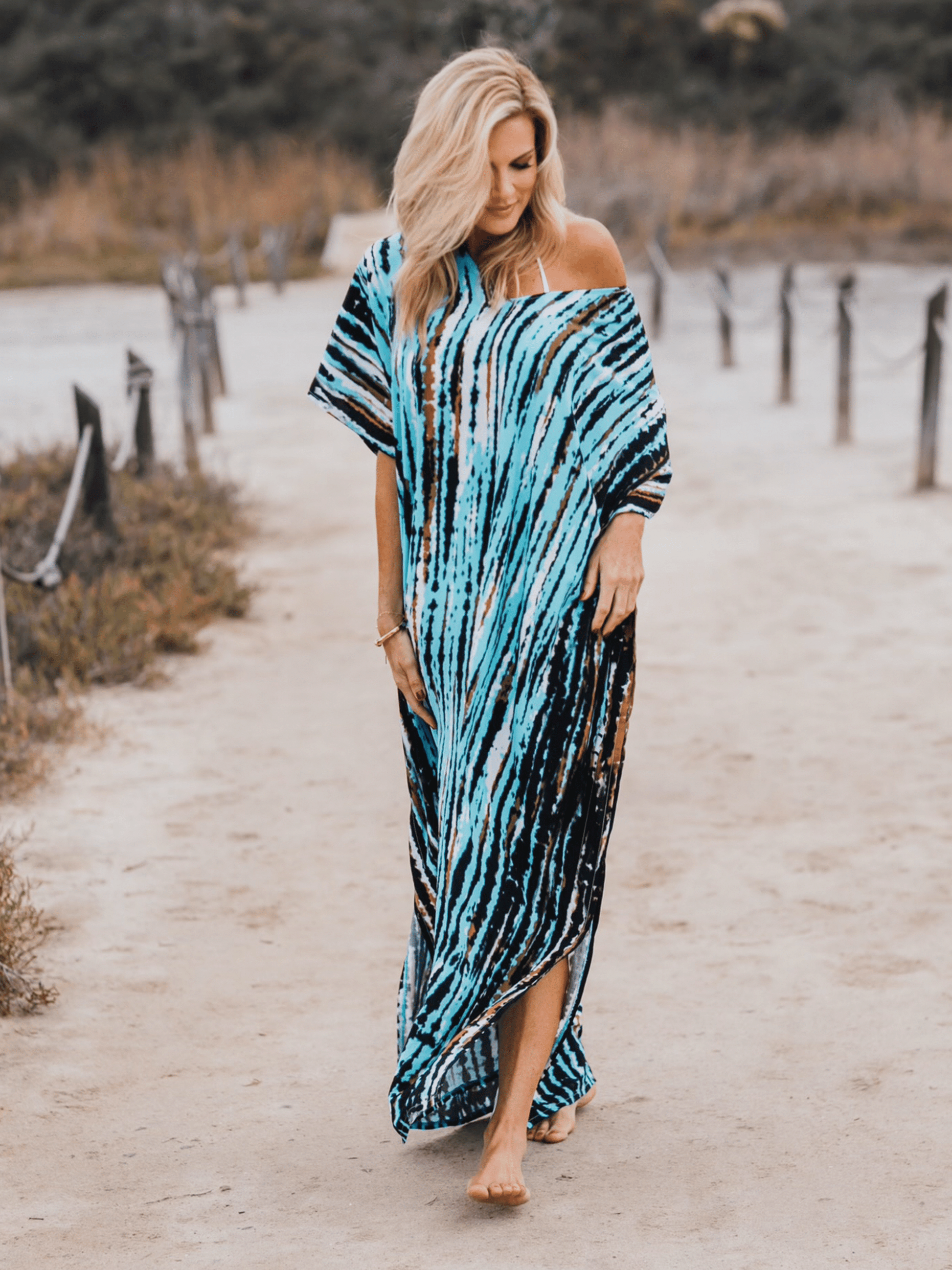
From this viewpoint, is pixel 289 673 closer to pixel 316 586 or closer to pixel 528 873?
pixel 316 586

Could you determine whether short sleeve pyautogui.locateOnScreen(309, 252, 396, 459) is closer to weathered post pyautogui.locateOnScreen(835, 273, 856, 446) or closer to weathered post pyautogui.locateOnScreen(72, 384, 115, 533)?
weathered post pyautogui.locateOnScreen(72, 384, 115, 533)

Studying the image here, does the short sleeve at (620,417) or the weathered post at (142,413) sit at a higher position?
the short sleeve at (620,417)

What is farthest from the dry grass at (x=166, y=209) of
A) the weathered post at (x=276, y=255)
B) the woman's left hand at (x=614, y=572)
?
the woman's left hand at (x=614, y=572)

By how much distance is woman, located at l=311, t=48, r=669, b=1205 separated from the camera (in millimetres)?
2496

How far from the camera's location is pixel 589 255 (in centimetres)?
253

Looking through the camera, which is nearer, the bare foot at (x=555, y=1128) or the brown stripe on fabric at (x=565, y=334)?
the brown stripe on fabric at (x=565, y=334)

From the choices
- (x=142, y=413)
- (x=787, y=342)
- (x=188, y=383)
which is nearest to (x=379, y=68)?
(x=787, y=342)

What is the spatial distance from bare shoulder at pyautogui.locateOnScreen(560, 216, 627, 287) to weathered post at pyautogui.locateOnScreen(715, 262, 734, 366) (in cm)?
1070

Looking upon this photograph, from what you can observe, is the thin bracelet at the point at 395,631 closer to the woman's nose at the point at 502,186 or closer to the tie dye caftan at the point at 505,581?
the tie dye caftan at the point at 505,581

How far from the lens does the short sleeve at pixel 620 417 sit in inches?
99.2

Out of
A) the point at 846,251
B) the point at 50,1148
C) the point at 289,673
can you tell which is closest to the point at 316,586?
the point at 289,673

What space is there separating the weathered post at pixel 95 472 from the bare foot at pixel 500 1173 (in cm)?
438

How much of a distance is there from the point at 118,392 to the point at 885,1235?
10.7 metres

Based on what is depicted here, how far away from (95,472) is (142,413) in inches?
48.1
